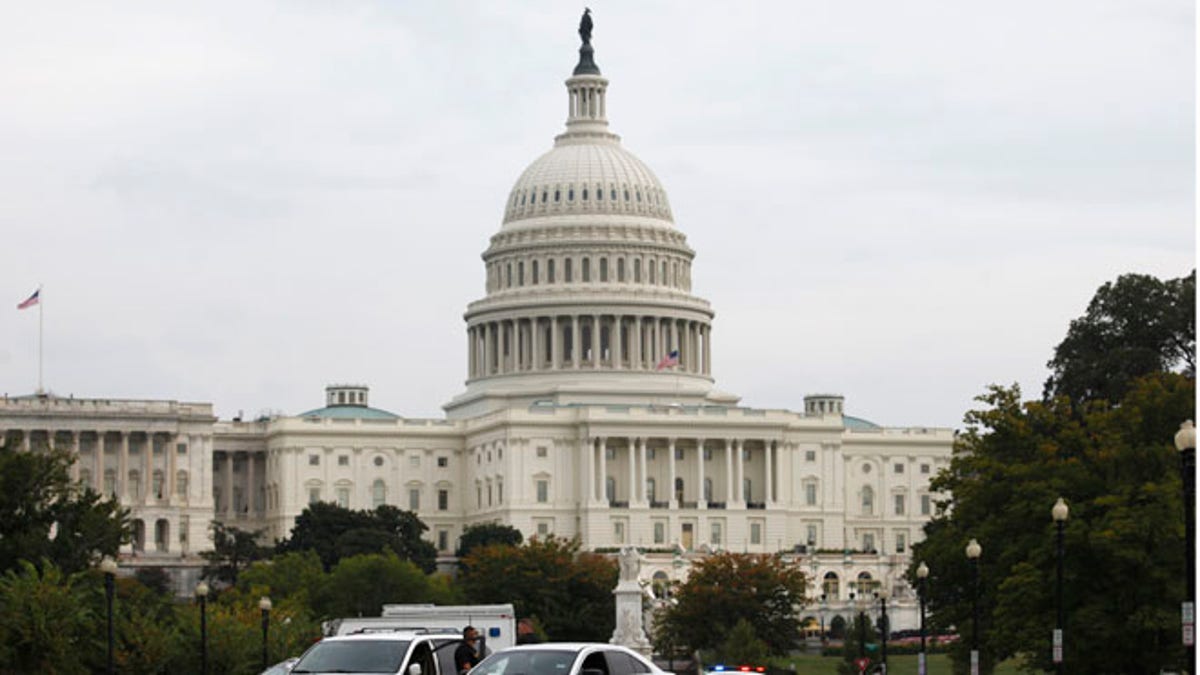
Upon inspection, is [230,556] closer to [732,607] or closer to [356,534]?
[356,534]

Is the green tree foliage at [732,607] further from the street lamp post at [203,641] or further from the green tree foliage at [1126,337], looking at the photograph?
the street lamp post at [203,641]

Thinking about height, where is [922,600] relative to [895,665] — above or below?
above

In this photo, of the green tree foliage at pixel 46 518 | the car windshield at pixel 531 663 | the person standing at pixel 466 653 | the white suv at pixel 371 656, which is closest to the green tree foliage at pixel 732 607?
Result: the green tree foliage at pixel 46 518

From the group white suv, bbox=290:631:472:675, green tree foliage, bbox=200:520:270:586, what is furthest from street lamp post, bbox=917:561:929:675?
green tree foliage, bbox=200:520:270:586

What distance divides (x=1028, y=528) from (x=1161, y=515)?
9.47 metres

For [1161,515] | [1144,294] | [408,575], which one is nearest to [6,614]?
[1161,515]

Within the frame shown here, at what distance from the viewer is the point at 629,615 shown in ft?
407

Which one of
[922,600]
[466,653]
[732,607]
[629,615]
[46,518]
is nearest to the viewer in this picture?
[466,653]

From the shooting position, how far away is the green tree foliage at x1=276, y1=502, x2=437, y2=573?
182 meters

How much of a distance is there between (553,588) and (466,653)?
97299 mm

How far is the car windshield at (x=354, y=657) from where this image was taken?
4794cm

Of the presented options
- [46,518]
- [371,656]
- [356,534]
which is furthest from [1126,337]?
[371,656]

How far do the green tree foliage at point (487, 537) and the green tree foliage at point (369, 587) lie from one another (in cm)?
3703

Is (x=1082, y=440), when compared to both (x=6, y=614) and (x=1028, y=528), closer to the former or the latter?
(x=1028, y=528)
